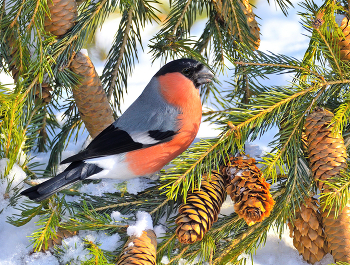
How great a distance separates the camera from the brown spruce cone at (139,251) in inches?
38.3

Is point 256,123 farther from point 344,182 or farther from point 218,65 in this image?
point 218,65

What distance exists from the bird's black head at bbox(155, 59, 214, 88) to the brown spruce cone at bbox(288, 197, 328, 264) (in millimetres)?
662

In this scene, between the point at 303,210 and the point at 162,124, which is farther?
the point at 162,124

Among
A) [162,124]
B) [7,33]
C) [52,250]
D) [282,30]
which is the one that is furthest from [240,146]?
[282,30]

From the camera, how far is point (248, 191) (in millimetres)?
1077

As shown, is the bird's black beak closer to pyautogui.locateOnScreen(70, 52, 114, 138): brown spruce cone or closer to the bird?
the bird

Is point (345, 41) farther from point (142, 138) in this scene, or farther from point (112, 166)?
point (112, 166)

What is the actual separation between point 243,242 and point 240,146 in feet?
0.98

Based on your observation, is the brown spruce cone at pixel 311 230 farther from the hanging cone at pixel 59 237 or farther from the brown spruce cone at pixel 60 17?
the brown spruce cone at pixel 60 17

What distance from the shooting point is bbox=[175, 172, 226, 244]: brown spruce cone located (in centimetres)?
103

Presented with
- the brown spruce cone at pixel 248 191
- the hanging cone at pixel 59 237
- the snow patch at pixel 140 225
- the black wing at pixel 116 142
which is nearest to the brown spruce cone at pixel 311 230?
the brown spruce cone at pixel 248 191

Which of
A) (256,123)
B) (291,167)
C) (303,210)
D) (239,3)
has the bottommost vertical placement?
(303,210)

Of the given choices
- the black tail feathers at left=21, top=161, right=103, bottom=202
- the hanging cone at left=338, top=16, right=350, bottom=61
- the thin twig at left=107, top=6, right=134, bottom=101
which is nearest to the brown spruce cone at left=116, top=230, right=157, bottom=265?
the black tail feathers at left=21, top=161, right=103, bottom=202

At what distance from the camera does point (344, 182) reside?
1041 mm
